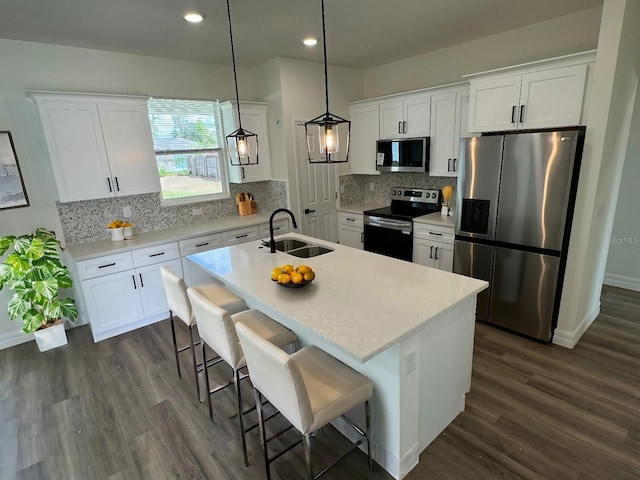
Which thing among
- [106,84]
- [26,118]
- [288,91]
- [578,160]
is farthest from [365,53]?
[26,118]

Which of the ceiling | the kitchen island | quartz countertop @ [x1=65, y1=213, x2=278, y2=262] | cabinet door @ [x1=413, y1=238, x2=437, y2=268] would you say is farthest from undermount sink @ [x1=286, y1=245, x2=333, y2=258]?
the ceiling

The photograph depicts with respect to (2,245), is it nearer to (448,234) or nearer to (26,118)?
(26,118)

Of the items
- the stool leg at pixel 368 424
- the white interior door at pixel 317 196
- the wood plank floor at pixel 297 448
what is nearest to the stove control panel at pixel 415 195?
the white interior door at pixel 317 196

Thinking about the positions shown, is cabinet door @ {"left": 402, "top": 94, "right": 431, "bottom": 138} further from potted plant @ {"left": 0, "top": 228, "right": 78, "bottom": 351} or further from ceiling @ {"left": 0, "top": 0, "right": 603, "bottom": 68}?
potted plant @ {"left": 0, "top": 228, "right": 78, "bottom": 351}

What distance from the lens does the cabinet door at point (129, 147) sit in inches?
137

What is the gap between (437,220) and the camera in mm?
3928

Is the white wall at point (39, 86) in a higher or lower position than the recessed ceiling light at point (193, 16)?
lower

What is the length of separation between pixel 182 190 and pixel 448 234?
3.21 metres

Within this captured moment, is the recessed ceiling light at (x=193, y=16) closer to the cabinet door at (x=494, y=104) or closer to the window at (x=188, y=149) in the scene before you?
the window at (x=188, y=149)

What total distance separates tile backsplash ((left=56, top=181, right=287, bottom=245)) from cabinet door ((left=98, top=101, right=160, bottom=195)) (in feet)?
0.99

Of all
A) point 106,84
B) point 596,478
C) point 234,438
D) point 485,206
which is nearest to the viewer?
point 596,478

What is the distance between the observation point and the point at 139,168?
12.2 ft

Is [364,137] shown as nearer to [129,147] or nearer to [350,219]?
[350,219]

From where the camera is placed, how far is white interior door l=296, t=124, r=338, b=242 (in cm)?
450
